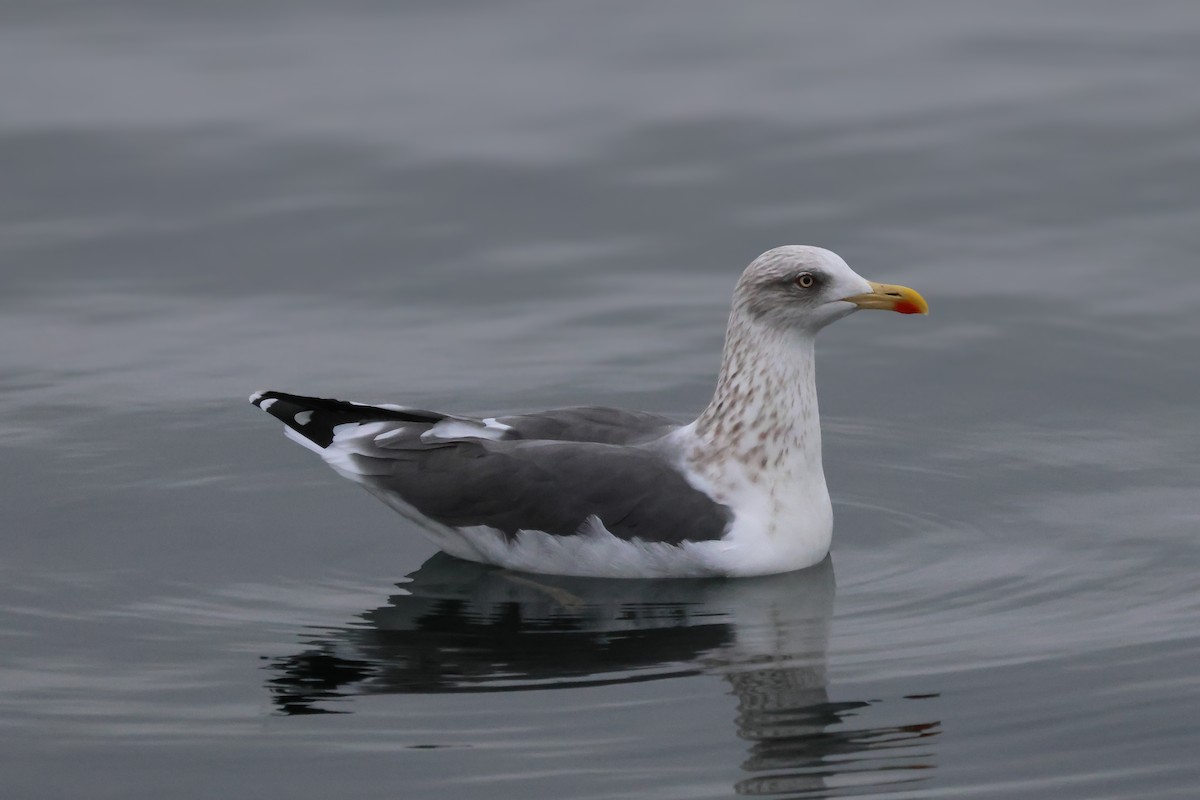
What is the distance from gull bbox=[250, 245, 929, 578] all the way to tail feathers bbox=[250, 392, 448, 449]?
0.08ft

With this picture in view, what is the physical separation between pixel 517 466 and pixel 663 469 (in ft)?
2.27

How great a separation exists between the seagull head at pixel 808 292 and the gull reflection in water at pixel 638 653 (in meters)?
1.21

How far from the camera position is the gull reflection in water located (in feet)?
26.5

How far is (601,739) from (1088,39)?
11.7 m

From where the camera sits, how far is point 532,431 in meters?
10.4

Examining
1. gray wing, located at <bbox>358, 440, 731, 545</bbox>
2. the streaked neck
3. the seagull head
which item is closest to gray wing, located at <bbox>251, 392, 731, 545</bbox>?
gray wing, located at <bbox>358, 440, 731, 545</bbox>

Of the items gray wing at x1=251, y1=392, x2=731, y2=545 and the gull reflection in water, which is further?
gray wing at x1=251, y1=392, x2=731, y2=545

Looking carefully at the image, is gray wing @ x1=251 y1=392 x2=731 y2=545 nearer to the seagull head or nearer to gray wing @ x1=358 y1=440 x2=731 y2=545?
gray wing @ x1=358 y1=440 x2=731 y2=545

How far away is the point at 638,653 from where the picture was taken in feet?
29.9

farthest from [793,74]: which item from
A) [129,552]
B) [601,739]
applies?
[601,739]

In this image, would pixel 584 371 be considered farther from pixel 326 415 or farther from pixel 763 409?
pixel 763 409

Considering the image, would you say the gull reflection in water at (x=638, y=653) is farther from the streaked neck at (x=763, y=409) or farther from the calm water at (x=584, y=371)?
the streaked neck at (x=763, y=409)

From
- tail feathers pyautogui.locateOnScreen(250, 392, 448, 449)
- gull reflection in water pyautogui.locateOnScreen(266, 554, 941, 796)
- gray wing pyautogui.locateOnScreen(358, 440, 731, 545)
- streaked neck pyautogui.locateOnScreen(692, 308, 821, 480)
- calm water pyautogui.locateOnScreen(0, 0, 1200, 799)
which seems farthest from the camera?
tail feathers pyautogui.locateOnScreen(250, 392, 448, 449)

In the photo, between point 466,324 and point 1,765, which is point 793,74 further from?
point 1,765
